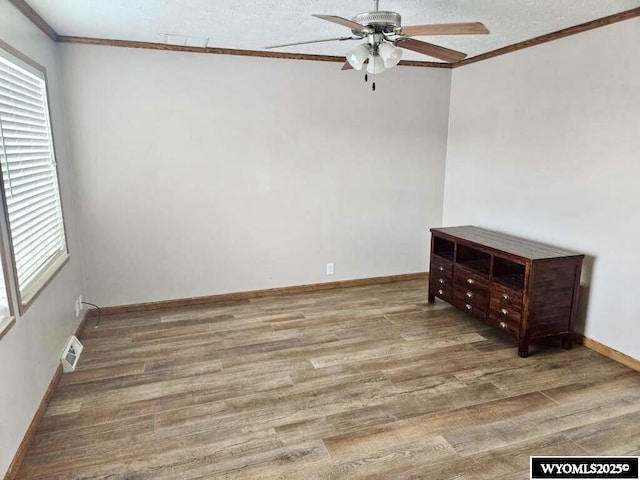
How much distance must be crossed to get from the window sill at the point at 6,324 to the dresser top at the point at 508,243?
3.09 m

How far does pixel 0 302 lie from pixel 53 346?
84 cm

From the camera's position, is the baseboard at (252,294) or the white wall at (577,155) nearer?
the white wall at (577,155)

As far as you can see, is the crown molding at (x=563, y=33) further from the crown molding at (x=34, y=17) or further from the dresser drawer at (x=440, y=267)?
the crown molding at (x=34, y=17)

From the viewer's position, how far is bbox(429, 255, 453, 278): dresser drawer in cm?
382

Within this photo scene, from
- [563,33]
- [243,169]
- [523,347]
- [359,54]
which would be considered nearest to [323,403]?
[523,347]

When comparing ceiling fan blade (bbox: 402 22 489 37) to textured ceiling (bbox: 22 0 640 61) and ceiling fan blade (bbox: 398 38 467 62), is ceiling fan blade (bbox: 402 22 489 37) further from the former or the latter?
textured ceiling (bbox: 22 0 640 61)

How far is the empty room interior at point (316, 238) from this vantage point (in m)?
2.21

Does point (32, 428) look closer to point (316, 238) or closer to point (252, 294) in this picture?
point (252, 294)

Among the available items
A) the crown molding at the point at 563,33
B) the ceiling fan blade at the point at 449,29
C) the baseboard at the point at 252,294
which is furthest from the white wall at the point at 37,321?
the crown molding at the point at 563,33

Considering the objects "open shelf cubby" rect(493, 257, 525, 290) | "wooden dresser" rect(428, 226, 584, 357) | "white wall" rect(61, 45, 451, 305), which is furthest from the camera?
"white wall" rect(61, 45, 451, 305)

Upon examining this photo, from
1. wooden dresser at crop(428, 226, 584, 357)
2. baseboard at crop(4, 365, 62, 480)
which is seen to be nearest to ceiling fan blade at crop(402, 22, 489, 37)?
wooden dresser at crop(428, 226, 584, 357)

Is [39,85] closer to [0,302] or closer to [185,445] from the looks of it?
[0,302]

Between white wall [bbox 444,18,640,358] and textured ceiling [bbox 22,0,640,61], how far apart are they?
289 mm

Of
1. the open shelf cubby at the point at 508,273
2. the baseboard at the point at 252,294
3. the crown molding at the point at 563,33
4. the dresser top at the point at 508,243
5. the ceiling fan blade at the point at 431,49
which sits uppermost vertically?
the crown molding at the point at 563,33
